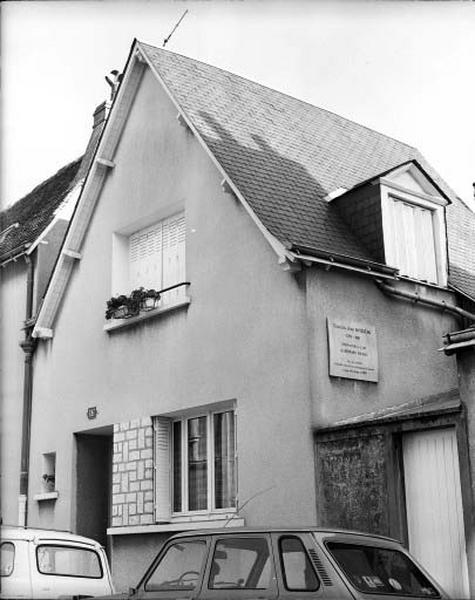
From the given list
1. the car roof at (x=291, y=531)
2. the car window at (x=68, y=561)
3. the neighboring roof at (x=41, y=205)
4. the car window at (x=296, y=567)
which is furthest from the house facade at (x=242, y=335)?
the car window at (x=296, y=567)

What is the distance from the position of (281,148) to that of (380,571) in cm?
940

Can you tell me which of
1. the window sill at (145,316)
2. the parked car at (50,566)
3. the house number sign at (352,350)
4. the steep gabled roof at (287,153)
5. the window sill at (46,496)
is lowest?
the parked car at (50,566)

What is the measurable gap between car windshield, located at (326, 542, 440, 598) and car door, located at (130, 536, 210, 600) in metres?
1.19

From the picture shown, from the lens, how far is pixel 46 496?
1570 cm

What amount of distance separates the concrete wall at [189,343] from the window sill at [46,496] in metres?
0.11

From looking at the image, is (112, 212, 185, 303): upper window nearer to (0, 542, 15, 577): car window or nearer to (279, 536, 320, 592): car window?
(0, 542, 15, 577): car window

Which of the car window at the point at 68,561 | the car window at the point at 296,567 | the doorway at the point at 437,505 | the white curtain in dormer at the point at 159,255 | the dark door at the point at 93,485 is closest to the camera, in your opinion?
the car window at the point at 296,567

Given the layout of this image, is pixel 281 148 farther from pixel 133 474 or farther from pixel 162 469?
pixel 133 474

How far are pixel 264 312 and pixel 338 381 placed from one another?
1.41 metres

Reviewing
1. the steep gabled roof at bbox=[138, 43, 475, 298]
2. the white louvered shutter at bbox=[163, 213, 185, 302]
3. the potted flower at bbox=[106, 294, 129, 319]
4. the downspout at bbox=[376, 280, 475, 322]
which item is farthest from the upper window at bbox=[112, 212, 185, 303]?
the downspout at bbox=[376, 280, 475, 322]

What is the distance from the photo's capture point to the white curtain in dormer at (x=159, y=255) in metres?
14.5

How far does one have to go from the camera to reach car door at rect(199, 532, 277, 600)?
23.0ft

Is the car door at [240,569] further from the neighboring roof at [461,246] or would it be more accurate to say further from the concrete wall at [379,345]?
the neighboring roof at [461,246]

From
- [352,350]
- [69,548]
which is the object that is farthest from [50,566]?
[352,350]
